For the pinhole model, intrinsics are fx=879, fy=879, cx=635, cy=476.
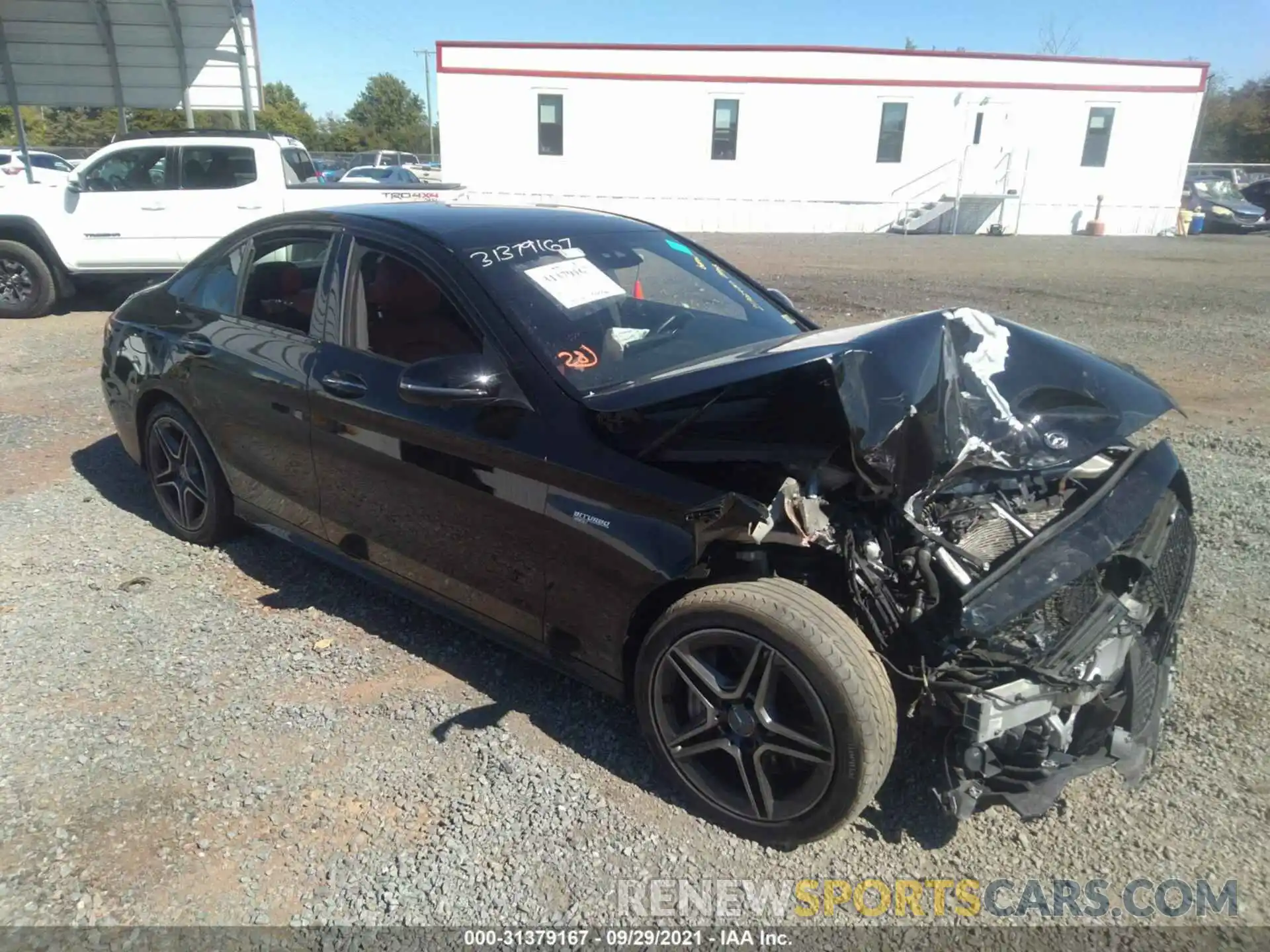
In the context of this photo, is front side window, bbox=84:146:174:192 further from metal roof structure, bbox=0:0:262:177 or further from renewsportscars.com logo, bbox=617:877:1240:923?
renewsportscars.com logo, bbox=617:877:1240:923

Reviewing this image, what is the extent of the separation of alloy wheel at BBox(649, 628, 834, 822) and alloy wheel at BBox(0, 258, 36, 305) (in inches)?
426

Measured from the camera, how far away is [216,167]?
10578 millimetres

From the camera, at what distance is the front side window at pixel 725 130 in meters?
26.7

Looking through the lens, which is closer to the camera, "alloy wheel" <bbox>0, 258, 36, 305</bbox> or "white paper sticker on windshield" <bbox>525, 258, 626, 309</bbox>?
"white paper sticker on windshield" <bbox>525, 258, 626, 309</bbox>

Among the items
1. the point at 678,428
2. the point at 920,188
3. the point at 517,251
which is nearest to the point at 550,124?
the point at 920,188

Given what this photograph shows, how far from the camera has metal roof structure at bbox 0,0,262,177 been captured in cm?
1438

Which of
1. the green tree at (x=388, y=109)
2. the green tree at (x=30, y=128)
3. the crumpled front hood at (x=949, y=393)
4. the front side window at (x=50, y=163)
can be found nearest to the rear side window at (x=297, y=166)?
the crumpled front hood at (x=949, y=393)

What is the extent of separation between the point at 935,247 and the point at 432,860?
2202 cm

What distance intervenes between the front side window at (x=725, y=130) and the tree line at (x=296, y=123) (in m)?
12.8

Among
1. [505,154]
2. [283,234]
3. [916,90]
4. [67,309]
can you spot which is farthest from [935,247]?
[283,234]

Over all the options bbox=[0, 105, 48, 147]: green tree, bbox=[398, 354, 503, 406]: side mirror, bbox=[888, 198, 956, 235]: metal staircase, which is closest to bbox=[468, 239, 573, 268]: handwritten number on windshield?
bbox=[398, 354, 503, 406]: side mirror

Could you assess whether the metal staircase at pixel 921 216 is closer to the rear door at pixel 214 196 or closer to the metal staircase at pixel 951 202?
the metal staircase at pixel 951 202

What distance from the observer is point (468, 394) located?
9.53 ft

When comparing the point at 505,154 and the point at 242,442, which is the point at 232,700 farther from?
the point at 505,154
